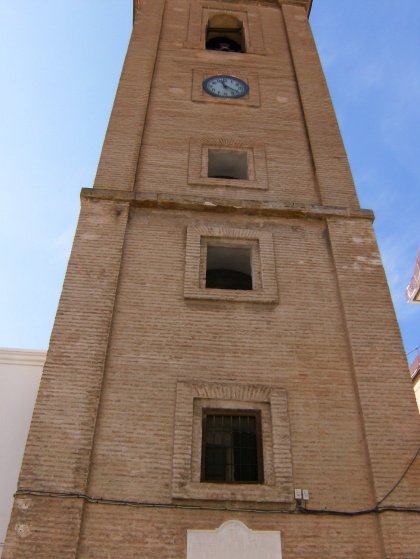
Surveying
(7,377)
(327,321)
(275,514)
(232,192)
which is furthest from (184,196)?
(275,514)

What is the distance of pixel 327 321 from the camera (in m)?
7.62

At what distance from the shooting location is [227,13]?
15.3 meters

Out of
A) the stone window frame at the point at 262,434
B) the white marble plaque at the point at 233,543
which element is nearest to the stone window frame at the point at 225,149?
the stone window frame at the point at 262,434

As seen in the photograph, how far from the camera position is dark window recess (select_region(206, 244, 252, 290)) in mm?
8766

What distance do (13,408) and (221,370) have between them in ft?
10.0

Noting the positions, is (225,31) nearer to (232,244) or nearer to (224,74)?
(224,74)

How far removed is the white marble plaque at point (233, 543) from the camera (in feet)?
18.6

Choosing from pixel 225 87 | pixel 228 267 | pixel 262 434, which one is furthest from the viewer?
pixel 225 87

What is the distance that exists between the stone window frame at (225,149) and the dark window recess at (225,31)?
5668 millimetres

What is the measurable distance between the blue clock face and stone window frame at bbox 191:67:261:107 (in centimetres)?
9

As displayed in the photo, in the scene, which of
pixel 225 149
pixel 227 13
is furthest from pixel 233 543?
pixel 227 13

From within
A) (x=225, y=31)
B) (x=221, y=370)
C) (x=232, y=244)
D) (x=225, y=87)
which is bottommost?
(x=221, y=370)

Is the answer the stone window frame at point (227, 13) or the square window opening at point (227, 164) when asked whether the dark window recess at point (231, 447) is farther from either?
the stone window frame at point (227, 13)

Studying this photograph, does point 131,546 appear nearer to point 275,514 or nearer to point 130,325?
point 275,514
